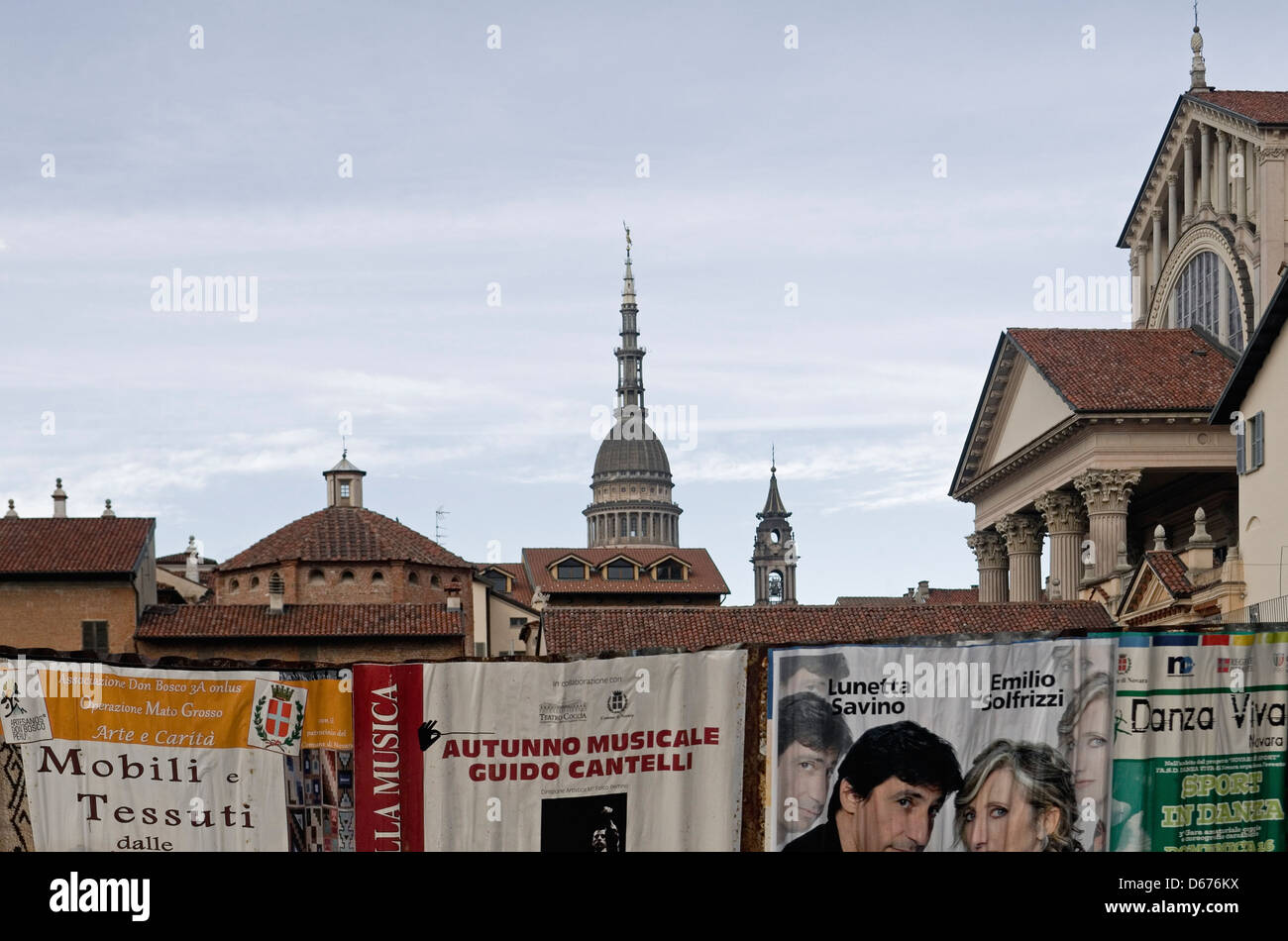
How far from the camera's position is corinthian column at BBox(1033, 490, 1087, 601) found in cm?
5325

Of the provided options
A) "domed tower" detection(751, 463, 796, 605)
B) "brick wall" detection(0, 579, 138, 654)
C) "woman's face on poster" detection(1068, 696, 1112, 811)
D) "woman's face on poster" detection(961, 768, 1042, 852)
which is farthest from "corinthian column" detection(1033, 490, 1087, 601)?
"domed tower" detection(751, 463, 796, 605)

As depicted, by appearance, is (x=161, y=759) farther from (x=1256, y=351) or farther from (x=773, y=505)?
(x=773, y=505)

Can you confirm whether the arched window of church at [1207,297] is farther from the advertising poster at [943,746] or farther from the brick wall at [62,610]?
the advertising poster at [943,746]

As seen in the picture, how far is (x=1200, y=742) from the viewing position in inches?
549

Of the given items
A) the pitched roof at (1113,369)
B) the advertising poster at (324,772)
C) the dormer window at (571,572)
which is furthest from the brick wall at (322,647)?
the advertising poster at (324,772)

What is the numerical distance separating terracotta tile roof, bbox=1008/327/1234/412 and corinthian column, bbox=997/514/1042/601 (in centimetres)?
651

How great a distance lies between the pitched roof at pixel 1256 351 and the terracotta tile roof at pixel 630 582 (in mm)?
63459

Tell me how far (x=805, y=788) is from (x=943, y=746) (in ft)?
3.87

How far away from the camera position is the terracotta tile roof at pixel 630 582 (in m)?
105

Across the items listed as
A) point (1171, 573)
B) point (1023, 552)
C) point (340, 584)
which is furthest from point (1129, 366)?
point (340, 584)
